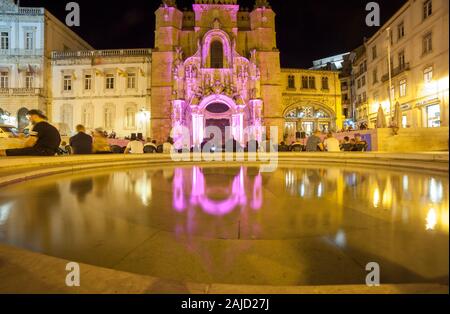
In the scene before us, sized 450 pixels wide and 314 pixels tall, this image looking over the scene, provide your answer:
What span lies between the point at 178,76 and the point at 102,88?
34.6ft

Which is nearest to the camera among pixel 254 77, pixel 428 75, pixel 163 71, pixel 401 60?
pixel 428 75

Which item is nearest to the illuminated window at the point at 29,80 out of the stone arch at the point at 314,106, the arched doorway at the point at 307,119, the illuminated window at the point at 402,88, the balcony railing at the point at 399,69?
the stone arch at the point at 314,106

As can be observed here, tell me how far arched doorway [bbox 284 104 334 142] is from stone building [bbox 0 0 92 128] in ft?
105

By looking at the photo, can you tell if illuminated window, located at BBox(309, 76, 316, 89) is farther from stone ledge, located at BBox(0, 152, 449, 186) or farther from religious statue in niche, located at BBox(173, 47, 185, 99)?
stone ledge, located at BBox(0, 152, 449, 186)

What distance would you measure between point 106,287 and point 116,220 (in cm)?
164

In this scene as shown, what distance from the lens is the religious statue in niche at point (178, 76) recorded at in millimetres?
30828

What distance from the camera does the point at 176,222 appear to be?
3.19 metres

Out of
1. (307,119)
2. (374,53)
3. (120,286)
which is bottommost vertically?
(120,286)

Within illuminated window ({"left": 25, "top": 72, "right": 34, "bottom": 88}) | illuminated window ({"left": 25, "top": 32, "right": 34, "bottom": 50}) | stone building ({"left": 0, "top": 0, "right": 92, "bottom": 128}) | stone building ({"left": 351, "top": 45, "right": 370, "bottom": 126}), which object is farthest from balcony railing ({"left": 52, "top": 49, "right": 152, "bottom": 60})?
stone building ({"left": 351, "top": 45, "right": 370, "bottom": 126})

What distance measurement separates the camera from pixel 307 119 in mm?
41156

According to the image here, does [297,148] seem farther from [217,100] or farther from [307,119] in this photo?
[307,119]

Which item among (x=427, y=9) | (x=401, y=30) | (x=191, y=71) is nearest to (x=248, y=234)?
(x=191, y=71)

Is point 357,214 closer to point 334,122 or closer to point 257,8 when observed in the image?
point 257,8
